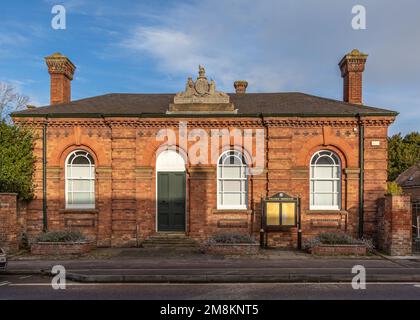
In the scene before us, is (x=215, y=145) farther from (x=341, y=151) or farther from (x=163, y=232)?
(x=341, y=151)

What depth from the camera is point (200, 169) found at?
Result: 15656 millimetres

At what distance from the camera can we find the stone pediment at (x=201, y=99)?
16.0 meters

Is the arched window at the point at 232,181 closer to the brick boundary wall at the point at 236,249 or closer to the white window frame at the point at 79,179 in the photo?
the brick boundary wall at the point at 236,249

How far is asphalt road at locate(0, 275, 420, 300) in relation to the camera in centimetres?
852

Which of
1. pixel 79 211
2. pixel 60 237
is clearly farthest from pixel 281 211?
pixel 60 237

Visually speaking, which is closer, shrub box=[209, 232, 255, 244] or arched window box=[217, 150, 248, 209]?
shrub box=[209, 232, 255, 244]

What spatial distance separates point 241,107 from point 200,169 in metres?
3.67

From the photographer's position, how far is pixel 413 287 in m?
9.52

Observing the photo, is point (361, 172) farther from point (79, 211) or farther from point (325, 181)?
point (79, 211)

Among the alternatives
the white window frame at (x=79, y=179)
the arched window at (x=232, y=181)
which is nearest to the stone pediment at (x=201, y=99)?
the arched window at (x=232, y=181)

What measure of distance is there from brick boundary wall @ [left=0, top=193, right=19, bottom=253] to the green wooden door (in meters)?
5.58

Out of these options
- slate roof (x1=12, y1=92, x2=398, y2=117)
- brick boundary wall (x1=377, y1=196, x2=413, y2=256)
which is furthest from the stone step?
brick boundary wall (x1=377, y1=196, x2=413, y2=256)

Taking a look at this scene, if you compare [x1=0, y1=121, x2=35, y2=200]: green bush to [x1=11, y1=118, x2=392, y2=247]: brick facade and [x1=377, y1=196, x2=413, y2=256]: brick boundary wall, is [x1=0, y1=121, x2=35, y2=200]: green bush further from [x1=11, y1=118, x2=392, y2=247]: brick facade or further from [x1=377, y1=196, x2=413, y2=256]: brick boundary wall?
[x1=377, y1=196, x2=413, y2=256]: brick boundary wall

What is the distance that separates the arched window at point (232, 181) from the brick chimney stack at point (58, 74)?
31.6 feet
